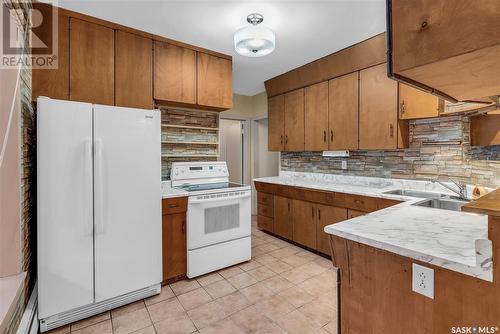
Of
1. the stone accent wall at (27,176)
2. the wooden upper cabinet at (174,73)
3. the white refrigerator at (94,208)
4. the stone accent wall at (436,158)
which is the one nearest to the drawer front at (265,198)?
the stone accent wall at (436,158)

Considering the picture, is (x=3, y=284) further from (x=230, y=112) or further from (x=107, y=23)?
(x=230, y=112)

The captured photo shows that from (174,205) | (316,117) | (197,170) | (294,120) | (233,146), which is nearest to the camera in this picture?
(174,205)

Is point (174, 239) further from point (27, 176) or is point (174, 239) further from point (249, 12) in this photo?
point (249, 12)

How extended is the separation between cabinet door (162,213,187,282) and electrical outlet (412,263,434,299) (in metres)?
2.08

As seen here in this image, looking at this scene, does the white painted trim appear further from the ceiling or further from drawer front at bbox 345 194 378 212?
drawer front at bbox 345 194 378 212

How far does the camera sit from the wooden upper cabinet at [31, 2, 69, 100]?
216cm

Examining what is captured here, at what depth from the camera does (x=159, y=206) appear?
2.32 m

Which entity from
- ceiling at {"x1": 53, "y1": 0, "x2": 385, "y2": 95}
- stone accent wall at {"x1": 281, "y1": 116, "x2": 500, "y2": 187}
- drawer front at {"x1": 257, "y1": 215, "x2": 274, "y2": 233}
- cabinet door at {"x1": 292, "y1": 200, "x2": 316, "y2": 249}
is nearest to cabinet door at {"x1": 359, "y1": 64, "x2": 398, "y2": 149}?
stone accent wall at {"x1": 281, "y1": 116, "x2": 500, "y2": 187}

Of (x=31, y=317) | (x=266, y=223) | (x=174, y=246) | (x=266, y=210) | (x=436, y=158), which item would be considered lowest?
(x=31, y=317)

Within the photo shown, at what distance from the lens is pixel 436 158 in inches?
104

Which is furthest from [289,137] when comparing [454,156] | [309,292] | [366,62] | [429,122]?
[309,292]

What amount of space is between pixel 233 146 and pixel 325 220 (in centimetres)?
245

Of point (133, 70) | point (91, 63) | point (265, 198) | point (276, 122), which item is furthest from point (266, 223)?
point (91, 63)

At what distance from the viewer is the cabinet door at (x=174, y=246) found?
2463 millimetres
